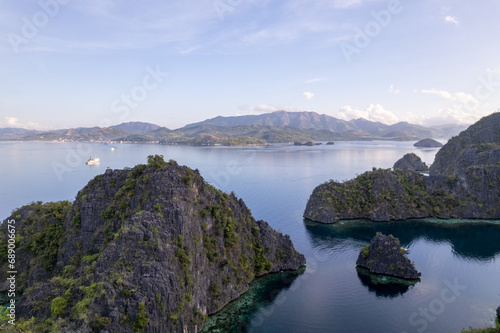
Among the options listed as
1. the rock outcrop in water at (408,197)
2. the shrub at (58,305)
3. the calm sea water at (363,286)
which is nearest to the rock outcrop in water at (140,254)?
the shrub at (58,305)

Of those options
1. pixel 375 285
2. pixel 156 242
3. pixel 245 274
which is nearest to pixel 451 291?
pixel 375 285

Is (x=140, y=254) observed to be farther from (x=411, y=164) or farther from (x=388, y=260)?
(x=411, y=164)

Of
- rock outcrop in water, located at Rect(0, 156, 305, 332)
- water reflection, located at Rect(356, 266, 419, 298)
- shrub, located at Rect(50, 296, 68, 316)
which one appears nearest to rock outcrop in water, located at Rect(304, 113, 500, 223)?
water reflection, located at Rect(356, 266, 419, 298)

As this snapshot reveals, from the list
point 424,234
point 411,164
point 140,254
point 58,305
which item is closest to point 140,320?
point 140,254

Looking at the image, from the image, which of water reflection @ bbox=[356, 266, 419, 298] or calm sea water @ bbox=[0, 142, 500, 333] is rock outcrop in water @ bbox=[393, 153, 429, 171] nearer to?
calm sea water @ bbox=[0, 142, 500, 333]

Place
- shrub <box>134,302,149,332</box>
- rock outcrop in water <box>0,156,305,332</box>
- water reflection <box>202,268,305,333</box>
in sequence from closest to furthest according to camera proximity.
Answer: rock outcrop in water <box>0,156,305,332</box> → shrub <box>134,302,149,332</box> → water reflection <box>202,268,305,333</box>

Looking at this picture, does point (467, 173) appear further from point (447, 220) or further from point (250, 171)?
point (250, 171)
